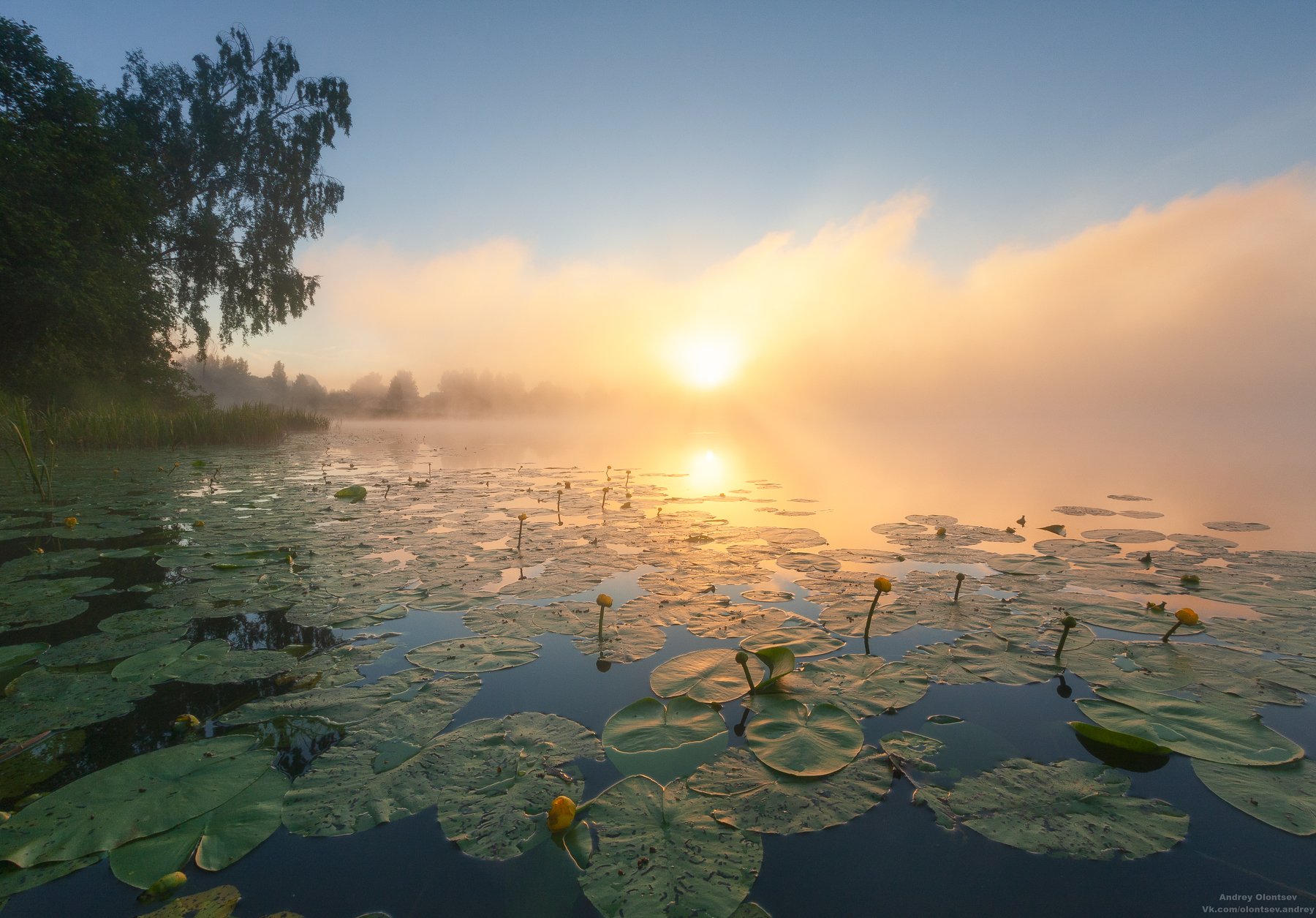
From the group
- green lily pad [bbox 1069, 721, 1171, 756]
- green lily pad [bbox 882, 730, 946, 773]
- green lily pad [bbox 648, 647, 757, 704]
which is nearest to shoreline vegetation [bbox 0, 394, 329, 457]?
green lily pad [bbox 648, 647, 757, 704]

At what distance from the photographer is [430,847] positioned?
163 cm

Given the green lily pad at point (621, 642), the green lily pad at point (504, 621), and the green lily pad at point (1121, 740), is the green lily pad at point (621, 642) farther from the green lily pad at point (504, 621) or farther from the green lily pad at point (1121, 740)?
the green lily pad at point (1121, 740)

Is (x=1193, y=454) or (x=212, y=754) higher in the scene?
(x=1193, y=454)

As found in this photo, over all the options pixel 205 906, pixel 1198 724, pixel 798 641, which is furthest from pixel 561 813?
pixel 1198 724

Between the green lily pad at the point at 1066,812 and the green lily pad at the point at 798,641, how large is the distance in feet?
3.66

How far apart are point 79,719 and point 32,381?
22.0 m

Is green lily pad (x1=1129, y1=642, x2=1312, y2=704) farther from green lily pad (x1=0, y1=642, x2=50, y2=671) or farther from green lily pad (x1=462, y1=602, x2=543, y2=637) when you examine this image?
green lily pad (x1=0, y1=642, x2=50, y2=671)

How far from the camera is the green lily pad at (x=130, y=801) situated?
154 centimetres

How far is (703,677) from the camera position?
8.68 ft

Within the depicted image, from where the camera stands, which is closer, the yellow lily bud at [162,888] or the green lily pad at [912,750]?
the yellow lily bud at [162,888]

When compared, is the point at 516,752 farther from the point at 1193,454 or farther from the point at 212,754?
the point at 1193,454

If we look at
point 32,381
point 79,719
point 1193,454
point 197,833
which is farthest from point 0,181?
point 1193,454

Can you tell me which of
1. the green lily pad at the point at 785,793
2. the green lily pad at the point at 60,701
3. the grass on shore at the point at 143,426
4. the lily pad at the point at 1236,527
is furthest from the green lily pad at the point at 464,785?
the grass on shore at the point at 143,426

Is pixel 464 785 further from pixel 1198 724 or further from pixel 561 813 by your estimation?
pixel 1198 724
